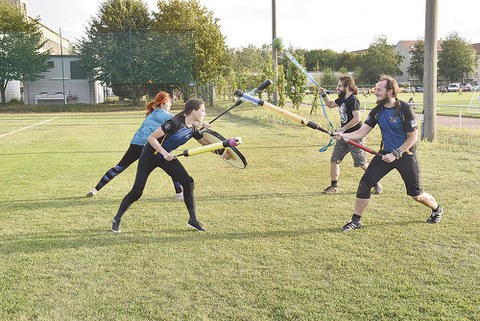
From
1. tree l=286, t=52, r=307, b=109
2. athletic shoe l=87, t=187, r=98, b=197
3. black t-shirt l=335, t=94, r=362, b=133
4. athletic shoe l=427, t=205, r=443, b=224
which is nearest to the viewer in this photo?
athletic shoe l=427, t=205, r=443, b=224

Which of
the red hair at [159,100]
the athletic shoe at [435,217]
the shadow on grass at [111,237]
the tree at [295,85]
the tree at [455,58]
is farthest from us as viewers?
the tree at [455,58]

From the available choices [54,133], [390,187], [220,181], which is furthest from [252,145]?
[54,133]

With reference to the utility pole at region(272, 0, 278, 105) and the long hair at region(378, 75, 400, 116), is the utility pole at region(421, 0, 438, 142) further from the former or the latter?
the utility pole at region(272, 0, 278, 105)

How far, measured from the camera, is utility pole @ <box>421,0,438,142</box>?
44.8 ft

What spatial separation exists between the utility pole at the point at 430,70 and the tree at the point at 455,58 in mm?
75129

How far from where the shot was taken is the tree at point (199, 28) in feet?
127

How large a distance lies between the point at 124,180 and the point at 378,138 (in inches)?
352

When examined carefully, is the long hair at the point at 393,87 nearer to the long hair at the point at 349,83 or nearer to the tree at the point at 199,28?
the long hair at the point at 349,83

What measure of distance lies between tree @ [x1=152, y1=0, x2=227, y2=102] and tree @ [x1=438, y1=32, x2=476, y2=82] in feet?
184

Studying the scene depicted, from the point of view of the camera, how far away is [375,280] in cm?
440

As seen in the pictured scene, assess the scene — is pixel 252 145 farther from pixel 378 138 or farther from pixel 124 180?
pixel 124 180

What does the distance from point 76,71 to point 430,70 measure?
33.6 metres

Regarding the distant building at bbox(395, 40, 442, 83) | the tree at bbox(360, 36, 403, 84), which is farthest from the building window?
the distant building at bbox(395, 40, 442, 83)

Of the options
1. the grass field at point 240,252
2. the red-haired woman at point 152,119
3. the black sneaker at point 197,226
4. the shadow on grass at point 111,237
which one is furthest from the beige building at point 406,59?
the black sneaker at point 197,226
